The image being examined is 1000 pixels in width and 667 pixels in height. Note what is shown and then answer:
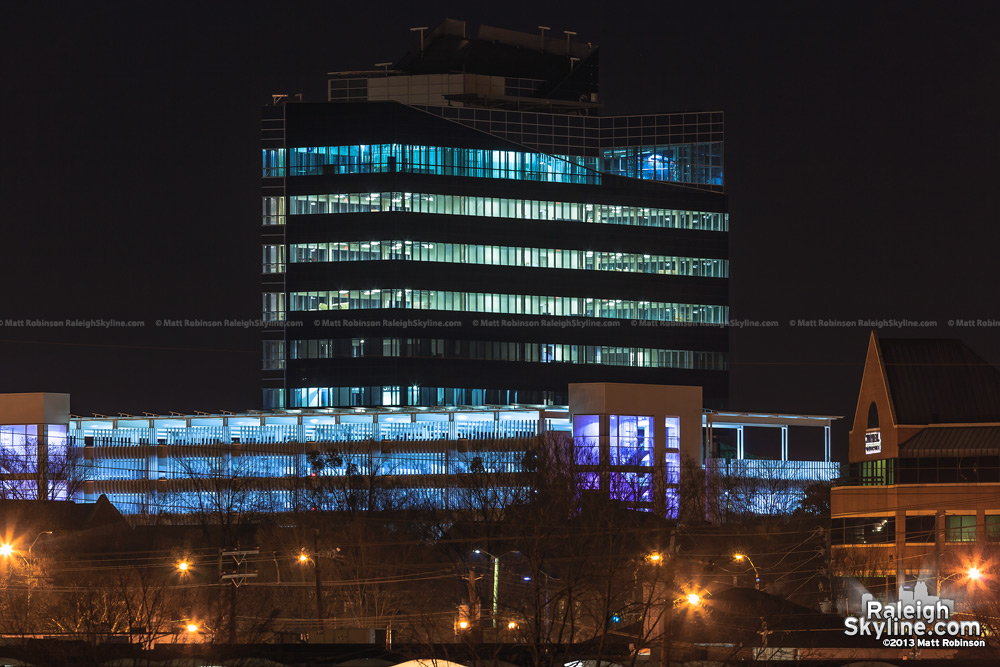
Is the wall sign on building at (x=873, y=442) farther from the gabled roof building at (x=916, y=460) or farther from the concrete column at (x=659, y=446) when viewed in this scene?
the concrete column at (x=659, y=446)

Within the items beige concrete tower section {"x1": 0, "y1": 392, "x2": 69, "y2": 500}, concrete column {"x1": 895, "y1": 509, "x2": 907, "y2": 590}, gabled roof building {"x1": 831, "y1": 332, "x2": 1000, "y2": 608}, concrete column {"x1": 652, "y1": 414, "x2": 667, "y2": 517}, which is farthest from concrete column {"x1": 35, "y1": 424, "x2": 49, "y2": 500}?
concrete column {"x1": 895, "y1": 509, "x2": 907, "y2": 590}

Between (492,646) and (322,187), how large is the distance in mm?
140818

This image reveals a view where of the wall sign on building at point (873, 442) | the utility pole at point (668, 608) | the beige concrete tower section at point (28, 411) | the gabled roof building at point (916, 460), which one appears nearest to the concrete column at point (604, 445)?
the gabled roof building at point (916, 460)

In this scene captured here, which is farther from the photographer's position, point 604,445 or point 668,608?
point 604,445

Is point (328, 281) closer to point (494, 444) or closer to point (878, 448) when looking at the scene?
point (494, 444)

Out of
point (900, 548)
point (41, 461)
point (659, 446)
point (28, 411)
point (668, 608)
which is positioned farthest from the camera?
point (28, 411)

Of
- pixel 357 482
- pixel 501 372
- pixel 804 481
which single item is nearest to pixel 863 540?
pixel 357 482

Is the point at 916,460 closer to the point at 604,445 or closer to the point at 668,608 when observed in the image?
the point at 604,445

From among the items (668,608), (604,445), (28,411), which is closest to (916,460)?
(604,445)

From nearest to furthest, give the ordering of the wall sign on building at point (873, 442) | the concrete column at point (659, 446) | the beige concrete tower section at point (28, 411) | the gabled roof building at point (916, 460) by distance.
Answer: the gabled roof building at point (916, 460)
the wall sign on building at point (873, 442)
the concrete column at point (659, 446)
the beige concrete tower section at point (28, 411)

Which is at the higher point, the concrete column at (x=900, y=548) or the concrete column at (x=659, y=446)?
the concrete column at (x=659, y=446)

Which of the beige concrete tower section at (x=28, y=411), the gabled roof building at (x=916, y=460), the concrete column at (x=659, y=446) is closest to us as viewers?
the gabled roof building at (x=916, y=460)

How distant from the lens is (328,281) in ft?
642

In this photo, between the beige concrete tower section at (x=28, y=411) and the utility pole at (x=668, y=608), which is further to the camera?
the beige concrete tower section at (x=28, y=411)
